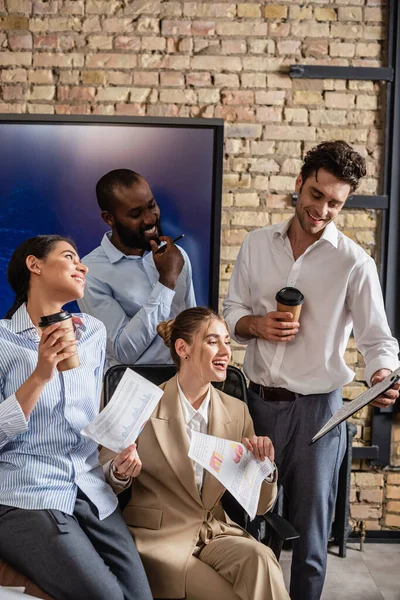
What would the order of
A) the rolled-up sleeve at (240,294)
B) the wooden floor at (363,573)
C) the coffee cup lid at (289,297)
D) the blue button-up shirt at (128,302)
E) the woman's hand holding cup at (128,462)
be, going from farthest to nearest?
the blue button-up shirt at (128,302) < the wooden floor at (363,573) < the rolled-up sleeve at (240,294) < the coffee cup lid at (289,297) < the woman's hand holding cup at (128,462)

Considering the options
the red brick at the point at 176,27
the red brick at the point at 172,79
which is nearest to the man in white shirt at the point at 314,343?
the red brick at the point at 172,79

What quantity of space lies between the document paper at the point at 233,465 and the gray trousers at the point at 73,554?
1.10 feet

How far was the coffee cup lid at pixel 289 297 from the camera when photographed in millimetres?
2521

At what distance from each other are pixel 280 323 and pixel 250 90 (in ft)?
4.82

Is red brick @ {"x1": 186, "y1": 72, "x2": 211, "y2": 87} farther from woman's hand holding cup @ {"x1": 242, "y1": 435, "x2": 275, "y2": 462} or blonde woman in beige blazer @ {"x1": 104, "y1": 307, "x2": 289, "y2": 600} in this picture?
woman's hand holding cup @ {"x1": 242, "y1": 435, "x2": 275, "y2": 462}

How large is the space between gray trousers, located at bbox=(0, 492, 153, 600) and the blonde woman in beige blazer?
14cm

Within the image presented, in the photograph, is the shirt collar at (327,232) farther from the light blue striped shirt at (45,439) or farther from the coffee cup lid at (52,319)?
the coffee cup lid at (52,319)

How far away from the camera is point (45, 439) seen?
208 centimetres

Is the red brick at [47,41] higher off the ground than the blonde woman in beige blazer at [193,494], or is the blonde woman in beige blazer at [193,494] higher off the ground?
the red brick at [47,41]

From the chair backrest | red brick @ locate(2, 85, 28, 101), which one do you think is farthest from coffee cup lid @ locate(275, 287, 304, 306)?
red brick @ locate(2, 85, 28, 101)

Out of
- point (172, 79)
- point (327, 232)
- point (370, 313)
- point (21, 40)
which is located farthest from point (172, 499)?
point (21, 40)

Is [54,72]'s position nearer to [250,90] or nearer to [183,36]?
[183,36]

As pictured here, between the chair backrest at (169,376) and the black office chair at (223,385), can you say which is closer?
the black office chair at (223,385)

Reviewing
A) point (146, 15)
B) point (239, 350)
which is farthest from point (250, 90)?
point (239, 350)
